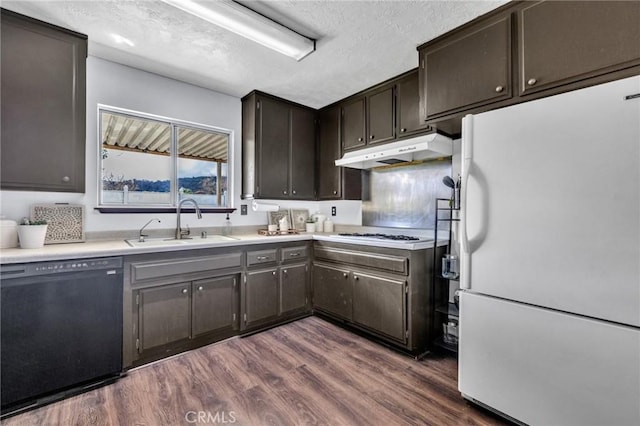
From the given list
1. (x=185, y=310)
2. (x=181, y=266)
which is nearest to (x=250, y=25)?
(x=181, y=266)

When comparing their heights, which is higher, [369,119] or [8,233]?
[369,119]

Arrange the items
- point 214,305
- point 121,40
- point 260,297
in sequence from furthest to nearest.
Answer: point 260,297, point 214,305, point 121,40

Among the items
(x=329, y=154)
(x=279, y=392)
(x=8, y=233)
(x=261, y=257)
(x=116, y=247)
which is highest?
(x=329, y=154)

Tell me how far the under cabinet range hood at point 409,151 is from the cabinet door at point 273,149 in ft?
2.38

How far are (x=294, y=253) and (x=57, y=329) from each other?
192 centimetres

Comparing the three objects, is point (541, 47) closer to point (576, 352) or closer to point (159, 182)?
point (576, 352)

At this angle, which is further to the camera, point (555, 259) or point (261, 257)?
point (261, 257)

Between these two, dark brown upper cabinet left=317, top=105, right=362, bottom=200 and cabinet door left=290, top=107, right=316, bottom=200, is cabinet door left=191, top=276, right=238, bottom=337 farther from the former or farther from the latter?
dark brown upper cabinet left=317, top=105, right=362, bottom=200

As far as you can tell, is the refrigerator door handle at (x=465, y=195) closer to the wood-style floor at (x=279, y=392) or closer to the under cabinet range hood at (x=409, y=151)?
the under cabinet range hood at (x=409, y=151)

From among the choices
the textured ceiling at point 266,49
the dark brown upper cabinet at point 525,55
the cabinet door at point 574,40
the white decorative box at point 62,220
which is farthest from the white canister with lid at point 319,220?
the cabinet door at point 574,40

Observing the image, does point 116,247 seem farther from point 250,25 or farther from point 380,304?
point 380,304

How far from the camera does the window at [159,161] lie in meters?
2.57

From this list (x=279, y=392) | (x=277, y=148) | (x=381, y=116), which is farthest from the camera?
(x=277, y=148)

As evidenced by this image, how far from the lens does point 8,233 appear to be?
6.59ft
